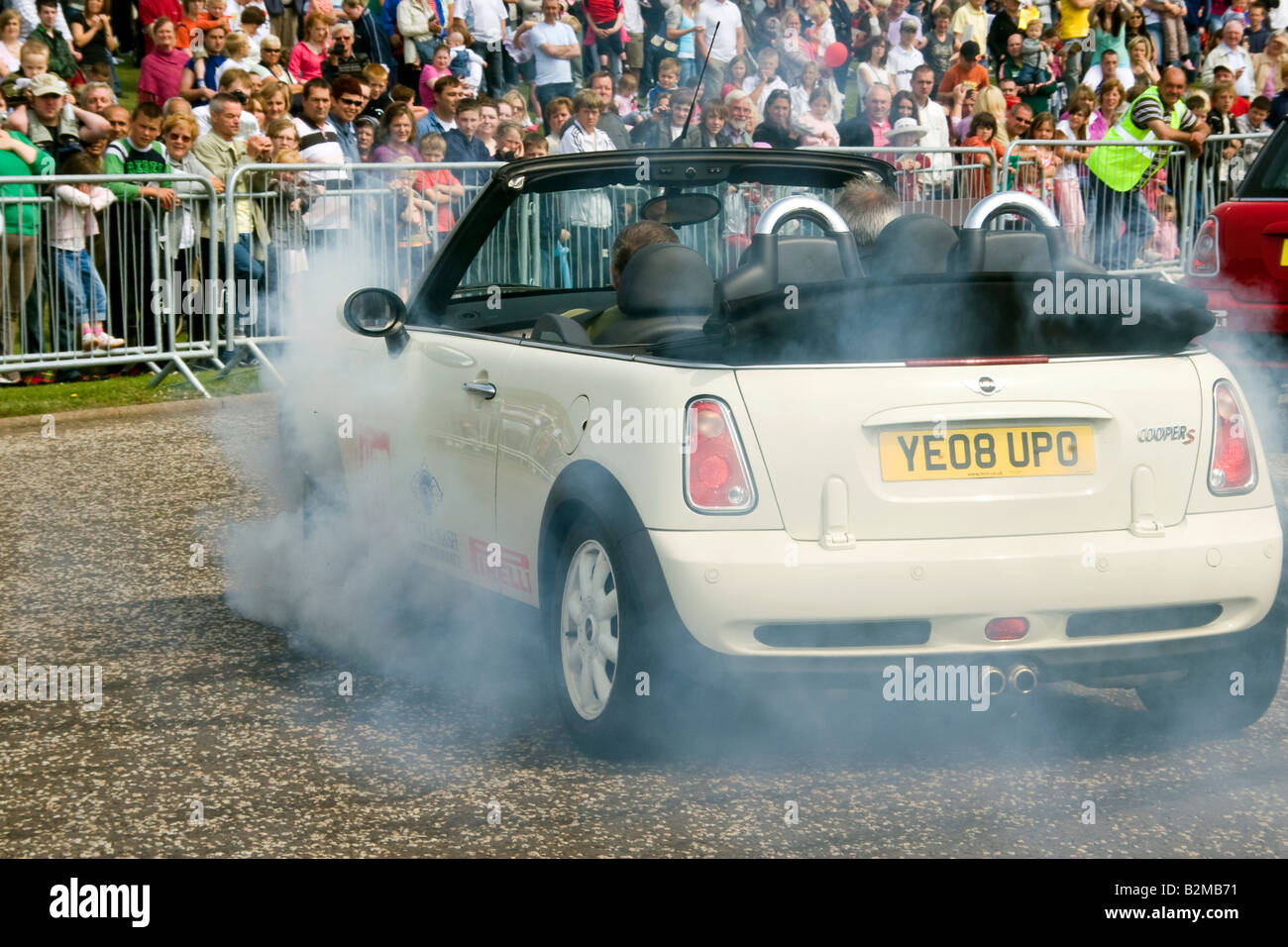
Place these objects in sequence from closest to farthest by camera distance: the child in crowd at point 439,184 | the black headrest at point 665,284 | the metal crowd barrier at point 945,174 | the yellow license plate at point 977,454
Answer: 1. the yellow license plate at point 977,454
2. the black headrest at point 665,284
3. the child in crowd at point 439,184
4. the metal crowd barrier at point 945,174

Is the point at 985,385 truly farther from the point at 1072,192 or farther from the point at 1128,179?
the point at 1128,179

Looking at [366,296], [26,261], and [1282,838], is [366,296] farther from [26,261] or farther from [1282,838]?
[26,261]

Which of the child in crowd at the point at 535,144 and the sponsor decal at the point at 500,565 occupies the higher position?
the child in crowd at the point at 535,144

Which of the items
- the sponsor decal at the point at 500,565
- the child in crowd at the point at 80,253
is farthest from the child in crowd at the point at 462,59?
the sponsor decal at the point at 500,565

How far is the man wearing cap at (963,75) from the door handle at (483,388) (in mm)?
15086

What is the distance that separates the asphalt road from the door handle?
87 cm

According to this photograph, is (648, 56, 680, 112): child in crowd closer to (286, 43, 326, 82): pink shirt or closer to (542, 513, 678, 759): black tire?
(286, 43, 326, 82): pink shirt

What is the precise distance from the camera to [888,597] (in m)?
4.88

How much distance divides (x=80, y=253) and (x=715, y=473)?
9152mm

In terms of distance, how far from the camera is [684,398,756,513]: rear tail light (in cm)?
495

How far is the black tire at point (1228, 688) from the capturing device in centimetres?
530

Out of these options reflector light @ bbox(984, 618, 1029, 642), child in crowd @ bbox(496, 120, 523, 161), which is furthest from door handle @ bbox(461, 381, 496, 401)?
child in crowd @ bbox(496, 120, 523, 161)
